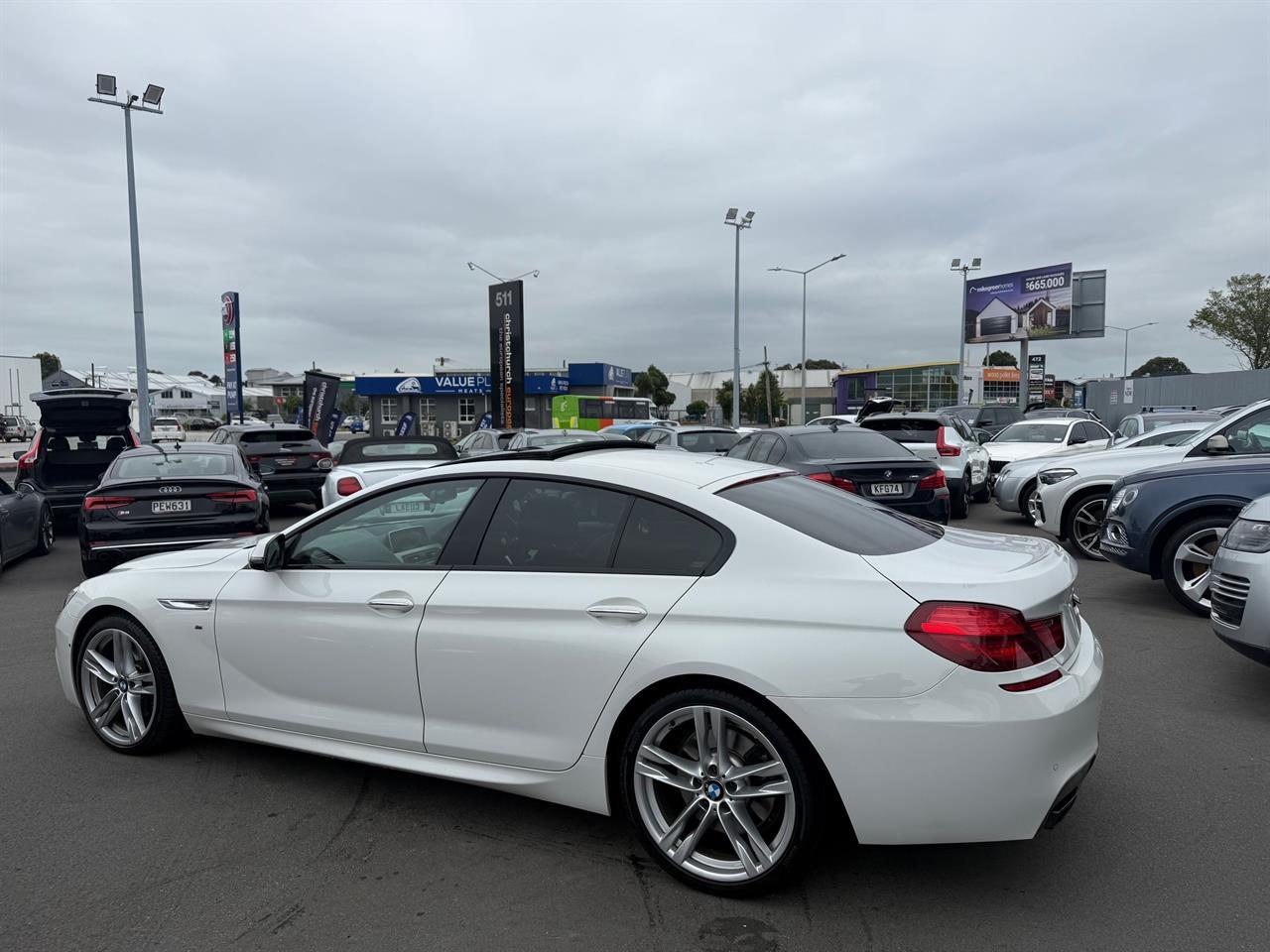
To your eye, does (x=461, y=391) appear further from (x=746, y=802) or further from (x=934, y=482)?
(x=746, y=802)

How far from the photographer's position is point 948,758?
2.76 metres

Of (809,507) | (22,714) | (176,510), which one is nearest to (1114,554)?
(809,507)

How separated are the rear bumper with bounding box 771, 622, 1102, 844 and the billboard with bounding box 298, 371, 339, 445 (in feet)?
99.1

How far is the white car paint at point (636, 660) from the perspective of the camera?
279 cm

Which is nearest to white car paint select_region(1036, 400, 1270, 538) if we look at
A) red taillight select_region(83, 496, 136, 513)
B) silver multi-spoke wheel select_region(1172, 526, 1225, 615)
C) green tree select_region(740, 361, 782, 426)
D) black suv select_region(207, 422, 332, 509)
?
silver multi-spoke wheel select_region(1172, 526, 1225, 615)

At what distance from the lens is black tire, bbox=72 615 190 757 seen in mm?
4285

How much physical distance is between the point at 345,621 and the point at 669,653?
57.8 inches

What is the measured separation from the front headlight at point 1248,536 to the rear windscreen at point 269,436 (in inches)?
532

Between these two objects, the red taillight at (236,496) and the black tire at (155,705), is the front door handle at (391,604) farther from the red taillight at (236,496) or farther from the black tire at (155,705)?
the red taillight at (236,496)

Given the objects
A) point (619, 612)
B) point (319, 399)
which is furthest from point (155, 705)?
point (319, 399)

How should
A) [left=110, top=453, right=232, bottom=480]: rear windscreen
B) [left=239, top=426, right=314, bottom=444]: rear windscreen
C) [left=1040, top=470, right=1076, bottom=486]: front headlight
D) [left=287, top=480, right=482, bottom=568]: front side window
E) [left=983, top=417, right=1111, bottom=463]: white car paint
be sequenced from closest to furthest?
[left=287, top=480, right=482, bottom=568]: front side window < [left=110, top=453, right=232, bottom=480]: rear windscreen < [left=1040, top=470, right=1076, bottom=486]: front headlight < [left=239, top=426, right=314, bottom=444]: rear windscreen < [left=983, top=417, right=1111, bottom=463]: white car paint

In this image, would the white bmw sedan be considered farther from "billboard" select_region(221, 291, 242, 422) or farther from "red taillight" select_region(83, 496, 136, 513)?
"billboard" select_region(221, 291, 242, 422)

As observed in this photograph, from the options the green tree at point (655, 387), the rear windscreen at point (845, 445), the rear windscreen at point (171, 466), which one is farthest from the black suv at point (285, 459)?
the green tree at point (655, 387)

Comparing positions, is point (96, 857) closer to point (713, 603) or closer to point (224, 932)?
point (224, 932)
